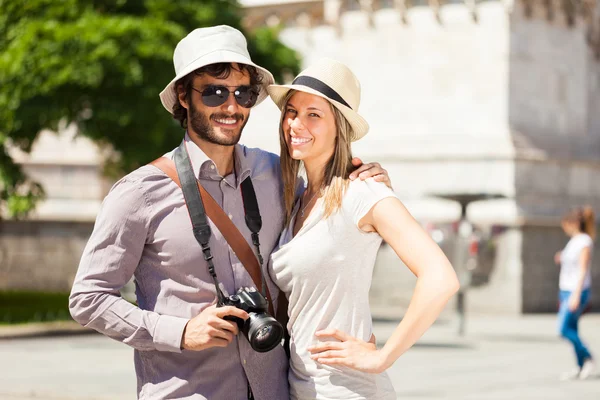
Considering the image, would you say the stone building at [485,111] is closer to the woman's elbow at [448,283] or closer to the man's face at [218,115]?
the man's face at [218,115]

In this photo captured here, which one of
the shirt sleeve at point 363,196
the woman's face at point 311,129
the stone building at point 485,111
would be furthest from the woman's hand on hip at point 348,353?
the stone building at point 485,111

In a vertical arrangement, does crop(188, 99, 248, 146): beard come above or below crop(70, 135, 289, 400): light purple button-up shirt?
above

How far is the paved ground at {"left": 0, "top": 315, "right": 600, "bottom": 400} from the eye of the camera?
1288 cm

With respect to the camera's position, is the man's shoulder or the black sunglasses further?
the black sunglasses

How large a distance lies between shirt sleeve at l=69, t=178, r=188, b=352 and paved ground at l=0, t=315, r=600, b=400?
839cm

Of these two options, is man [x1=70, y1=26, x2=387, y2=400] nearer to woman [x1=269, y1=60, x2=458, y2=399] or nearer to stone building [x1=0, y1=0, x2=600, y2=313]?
woman [x1=269, y1=60, x2=458, y2=399]

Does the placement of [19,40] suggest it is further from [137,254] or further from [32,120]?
[137,254]

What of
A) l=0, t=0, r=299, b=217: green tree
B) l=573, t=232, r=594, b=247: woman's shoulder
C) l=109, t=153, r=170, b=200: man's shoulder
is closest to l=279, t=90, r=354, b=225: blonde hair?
l=109, t=153, r=170, b=200: man's shoulder

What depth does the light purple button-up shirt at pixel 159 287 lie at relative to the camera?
396cm

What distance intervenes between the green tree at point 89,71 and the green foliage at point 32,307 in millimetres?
2522

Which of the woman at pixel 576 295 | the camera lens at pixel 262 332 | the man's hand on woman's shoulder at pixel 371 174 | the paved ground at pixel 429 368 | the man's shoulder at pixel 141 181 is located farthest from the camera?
the woman at pixel 576 295

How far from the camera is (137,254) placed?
400 cm

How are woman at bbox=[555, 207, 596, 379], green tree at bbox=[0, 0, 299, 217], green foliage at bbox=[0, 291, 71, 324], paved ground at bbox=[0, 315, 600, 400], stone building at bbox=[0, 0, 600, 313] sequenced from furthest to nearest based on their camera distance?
1. stone building at bbox=[0, 0, 600, 313]
2. green foliage at bbox=[0, 291, 71, 324]
3. green tree at bbox=[0, 0, 299, 217]
4. woman at bbox=[555, 207, 596, 379]
5. paved ground at bbox=[0, 315, 600, 400]

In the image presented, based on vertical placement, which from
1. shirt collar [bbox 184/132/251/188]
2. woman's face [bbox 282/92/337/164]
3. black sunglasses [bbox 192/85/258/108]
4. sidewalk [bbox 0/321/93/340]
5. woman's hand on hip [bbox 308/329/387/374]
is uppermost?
black sunglasses [bbox 192/85/258/108]
